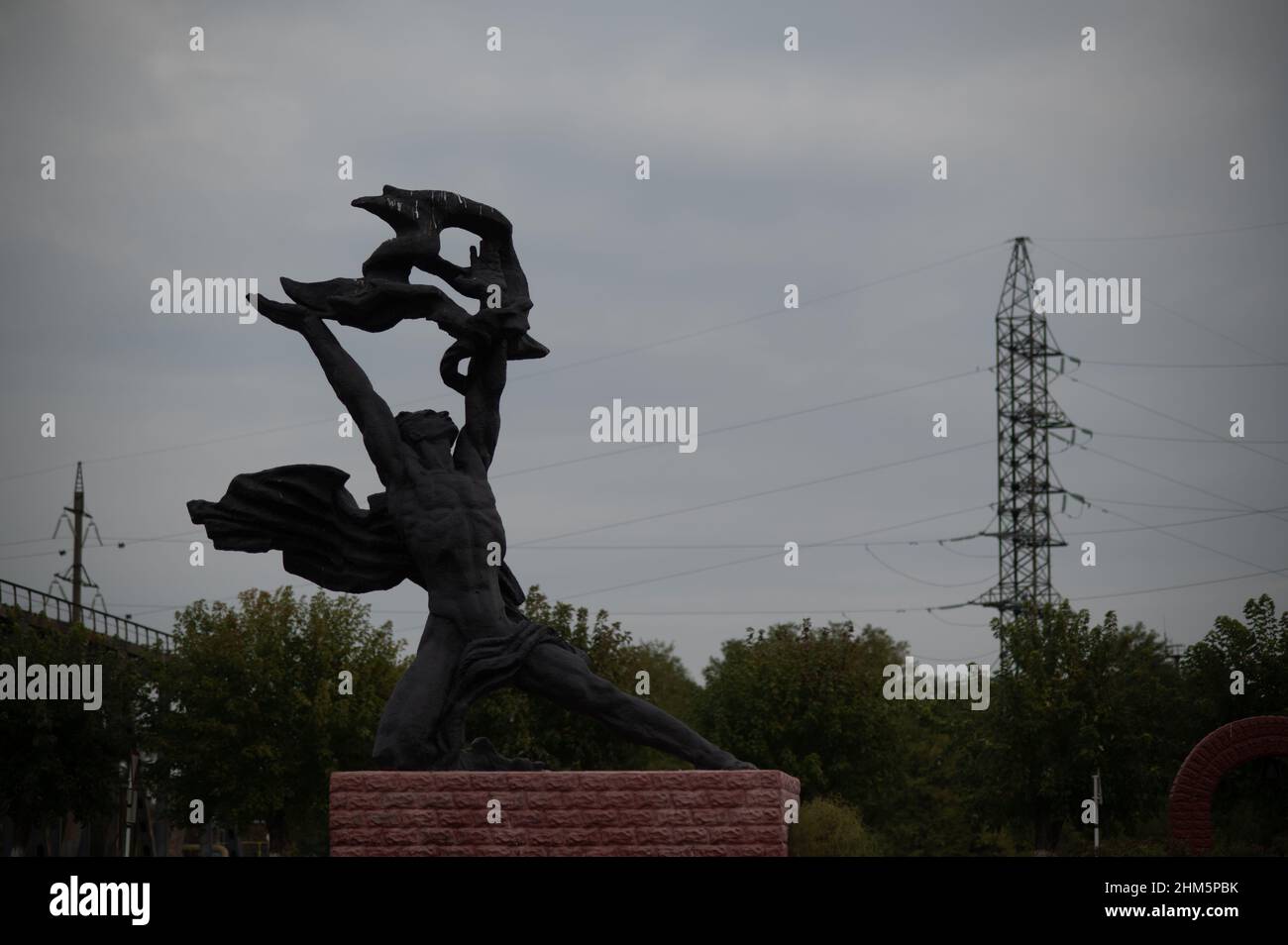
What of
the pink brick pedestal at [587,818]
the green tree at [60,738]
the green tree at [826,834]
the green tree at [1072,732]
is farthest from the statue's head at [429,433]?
→ the green tree at [1072,732]

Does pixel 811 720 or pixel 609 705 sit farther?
pixel 811 720

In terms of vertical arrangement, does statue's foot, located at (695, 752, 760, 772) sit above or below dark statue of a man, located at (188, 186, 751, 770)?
below

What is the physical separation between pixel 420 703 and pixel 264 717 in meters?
25.1

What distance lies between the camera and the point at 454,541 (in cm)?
1407

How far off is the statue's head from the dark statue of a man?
1cm

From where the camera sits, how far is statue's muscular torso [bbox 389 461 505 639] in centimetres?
1408

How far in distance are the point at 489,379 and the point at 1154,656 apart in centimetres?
3359

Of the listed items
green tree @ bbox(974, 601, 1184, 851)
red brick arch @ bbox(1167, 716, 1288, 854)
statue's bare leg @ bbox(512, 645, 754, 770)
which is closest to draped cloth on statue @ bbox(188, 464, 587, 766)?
statue's bare leg @ bbox(512, 645, 754, 770)

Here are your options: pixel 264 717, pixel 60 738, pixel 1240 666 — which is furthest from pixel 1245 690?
pixel 60 738

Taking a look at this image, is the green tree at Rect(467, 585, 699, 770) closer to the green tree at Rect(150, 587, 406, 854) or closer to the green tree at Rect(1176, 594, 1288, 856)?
the green tree at Rect(150, 587, 406, 854)

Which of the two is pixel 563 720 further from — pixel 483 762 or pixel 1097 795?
pixel 483 762

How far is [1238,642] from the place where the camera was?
34.2m
